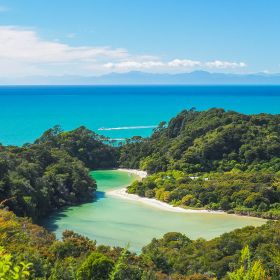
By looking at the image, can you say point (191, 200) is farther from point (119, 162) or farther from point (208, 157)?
point (119, 162)

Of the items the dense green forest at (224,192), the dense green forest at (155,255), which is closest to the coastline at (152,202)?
the dense green forest at (224,192)

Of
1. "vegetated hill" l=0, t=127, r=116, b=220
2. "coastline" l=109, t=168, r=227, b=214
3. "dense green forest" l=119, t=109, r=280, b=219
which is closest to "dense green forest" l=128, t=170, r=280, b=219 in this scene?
"dense green forest" l=119, t=109, r=280, b=219

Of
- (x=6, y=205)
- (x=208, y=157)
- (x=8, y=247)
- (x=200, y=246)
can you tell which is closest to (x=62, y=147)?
(x=208, y=157)

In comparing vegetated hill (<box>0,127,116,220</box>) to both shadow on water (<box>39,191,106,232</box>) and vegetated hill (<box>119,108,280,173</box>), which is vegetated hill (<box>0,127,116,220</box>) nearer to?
shadow on water (<box>39,191,106,232</box>)

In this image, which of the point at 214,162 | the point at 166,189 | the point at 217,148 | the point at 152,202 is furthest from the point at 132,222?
the point at 217,148

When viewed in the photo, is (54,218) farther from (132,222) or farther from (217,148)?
(217,148)

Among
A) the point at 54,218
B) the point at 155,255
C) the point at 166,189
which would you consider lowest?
the point at 54,218
